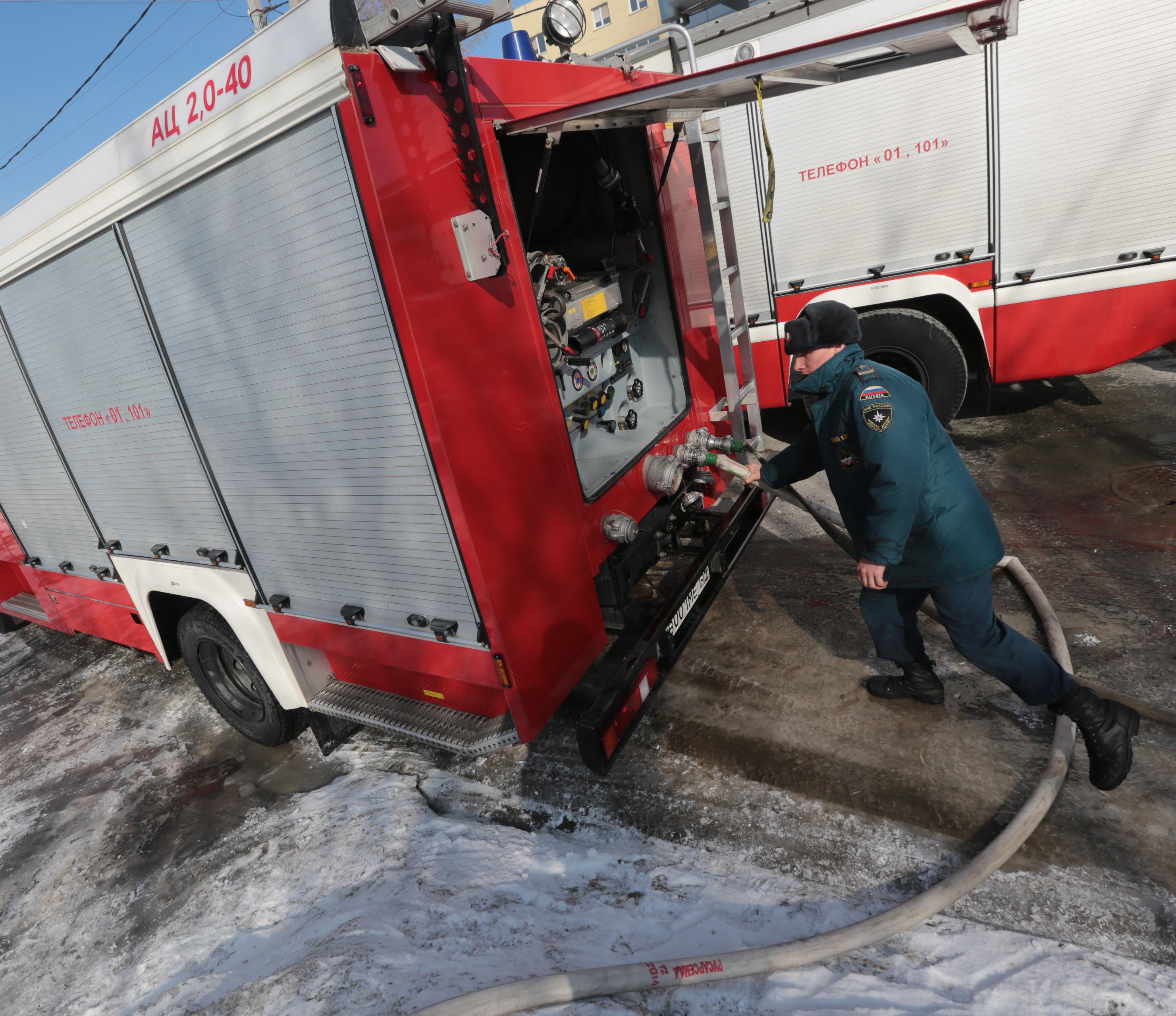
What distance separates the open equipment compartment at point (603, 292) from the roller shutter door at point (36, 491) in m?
3.04

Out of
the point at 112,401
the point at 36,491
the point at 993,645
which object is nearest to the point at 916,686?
the point at 993,645

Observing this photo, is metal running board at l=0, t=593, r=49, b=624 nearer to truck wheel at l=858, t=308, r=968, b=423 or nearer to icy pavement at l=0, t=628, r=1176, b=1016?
icy pavement at l=0, t=628, r=1176, b=1016

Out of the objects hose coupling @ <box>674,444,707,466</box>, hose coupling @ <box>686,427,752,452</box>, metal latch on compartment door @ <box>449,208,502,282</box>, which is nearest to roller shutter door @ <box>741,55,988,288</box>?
hose coupling @ <box>686,427,752,452</box>

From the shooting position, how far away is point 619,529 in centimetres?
325

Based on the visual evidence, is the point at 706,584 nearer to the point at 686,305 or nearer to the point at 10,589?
the point at 686,305

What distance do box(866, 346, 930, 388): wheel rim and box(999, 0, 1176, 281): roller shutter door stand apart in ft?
3.34

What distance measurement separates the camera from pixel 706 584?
11.3 feet

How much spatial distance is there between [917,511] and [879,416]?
42 centimetres

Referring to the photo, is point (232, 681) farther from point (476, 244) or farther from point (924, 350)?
point (924, 350)

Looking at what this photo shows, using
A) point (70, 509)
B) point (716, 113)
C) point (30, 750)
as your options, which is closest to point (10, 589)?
point (30, 750)

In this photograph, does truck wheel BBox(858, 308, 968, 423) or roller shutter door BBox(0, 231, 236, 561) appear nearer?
roller shutter door BBox(0, 231, 236, 561)

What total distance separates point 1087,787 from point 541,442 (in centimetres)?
245

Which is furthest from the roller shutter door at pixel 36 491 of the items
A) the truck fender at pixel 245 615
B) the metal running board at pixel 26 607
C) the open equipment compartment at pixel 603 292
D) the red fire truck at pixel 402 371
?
the open equipment compartment at pixel 603 292

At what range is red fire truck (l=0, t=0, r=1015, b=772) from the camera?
2.32 metres
